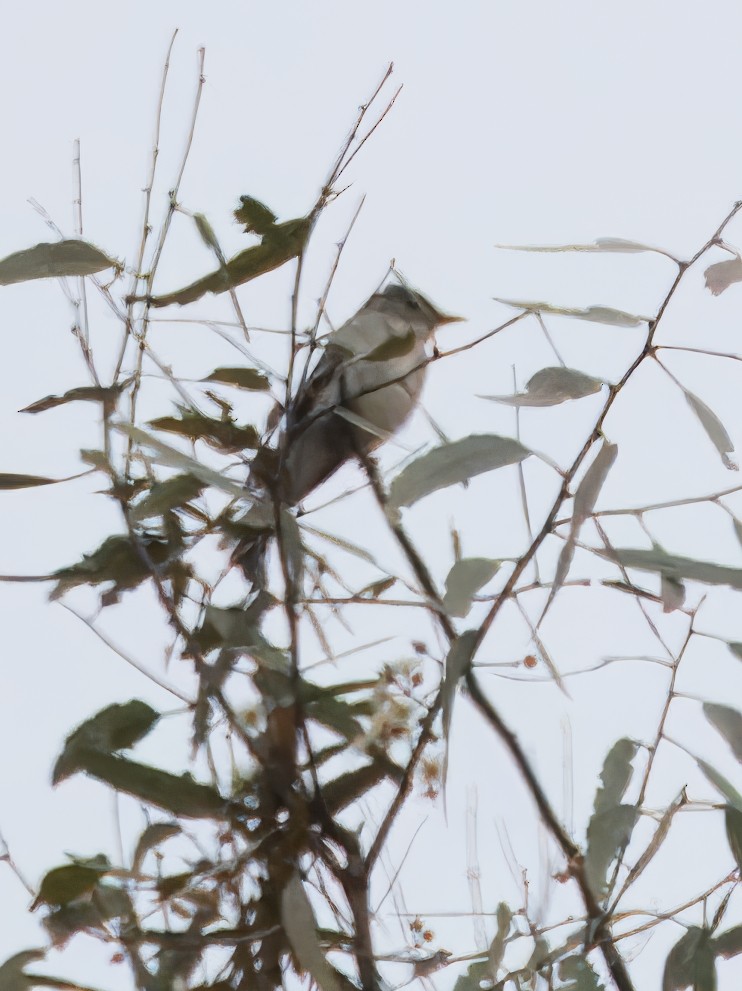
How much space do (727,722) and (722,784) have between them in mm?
40

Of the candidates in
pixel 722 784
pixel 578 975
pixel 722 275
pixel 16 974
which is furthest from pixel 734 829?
pixel 16 974

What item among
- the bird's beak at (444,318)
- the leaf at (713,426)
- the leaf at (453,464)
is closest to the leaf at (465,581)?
the leaf at (453,464)

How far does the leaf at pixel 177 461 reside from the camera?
0.61 meters

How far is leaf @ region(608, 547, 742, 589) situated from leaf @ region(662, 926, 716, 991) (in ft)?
0.78

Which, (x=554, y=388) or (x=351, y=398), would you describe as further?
(x=351, y=398)

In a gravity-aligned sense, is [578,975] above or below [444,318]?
below

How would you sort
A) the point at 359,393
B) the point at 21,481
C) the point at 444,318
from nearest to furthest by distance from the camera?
1. the point at 21,481
2. the point at 359,393
3. the point at 444,318

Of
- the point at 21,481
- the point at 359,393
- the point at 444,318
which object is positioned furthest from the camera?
the point at 444,318

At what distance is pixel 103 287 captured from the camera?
0.70 metres

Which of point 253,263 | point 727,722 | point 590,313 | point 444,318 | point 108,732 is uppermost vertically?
point 444,318

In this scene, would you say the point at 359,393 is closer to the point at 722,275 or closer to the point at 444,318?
the point at 444,318

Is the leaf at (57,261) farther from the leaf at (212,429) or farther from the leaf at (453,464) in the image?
the leaf at (453,464)

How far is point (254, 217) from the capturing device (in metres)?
0.71

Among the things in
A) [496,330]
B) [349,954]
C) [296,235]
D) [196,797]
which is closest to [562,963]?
[349,954]
